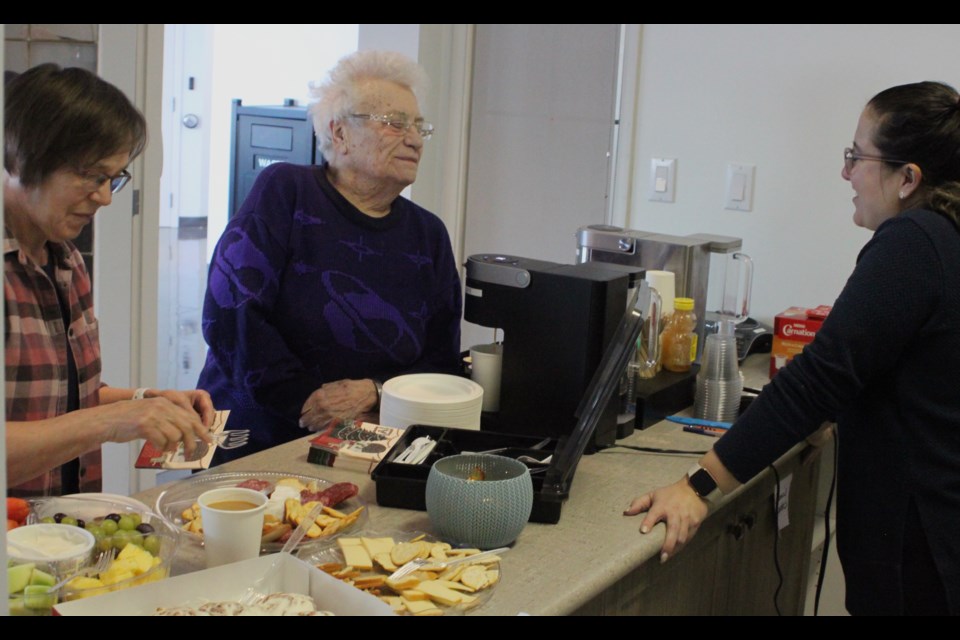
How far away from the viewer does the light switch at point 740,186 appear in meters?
3.38

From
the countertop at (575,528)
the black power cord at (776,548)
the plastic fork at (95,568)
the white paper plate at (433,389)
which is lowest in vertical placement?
the black power cord at (776,548)

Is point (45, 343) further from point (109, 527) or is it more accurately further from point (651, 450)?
point (651, 450)

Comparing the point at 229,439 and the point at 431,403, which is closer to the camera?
the point at 229,439

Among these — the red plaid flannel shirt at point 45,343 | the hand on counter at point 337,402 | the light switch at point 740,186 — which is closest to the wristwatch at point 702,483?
the hand on counter at point 337,402

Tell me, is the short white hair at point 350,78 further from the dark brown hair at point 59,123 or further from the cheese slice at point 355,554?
the cheese slice at point 355,554

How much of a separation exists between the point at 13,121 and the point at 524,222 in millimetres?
2656

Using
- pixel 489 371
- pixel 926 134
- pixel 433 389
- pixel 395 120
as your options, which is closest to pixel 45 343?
pixel 433 389

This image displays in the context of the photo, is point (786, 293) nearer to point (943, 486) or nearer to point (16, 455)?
point (943, 486)

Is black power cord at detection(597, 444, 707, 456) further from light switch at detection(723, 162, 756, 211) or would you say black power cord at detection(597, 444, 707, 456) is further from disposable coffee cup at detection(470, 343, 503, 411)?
light switch at detection(723, 162, 756, 211)

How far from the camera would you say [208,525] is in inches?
51.3

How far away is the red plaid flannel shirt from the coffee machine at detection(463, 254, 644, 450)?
2.51ft

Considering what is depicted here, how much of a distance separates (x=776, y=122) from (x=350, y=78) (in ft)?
5.10

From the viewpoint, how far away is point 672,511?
169 centimetres

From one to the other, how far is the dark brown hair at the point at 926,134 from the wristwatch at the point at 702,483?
23.0 inches
